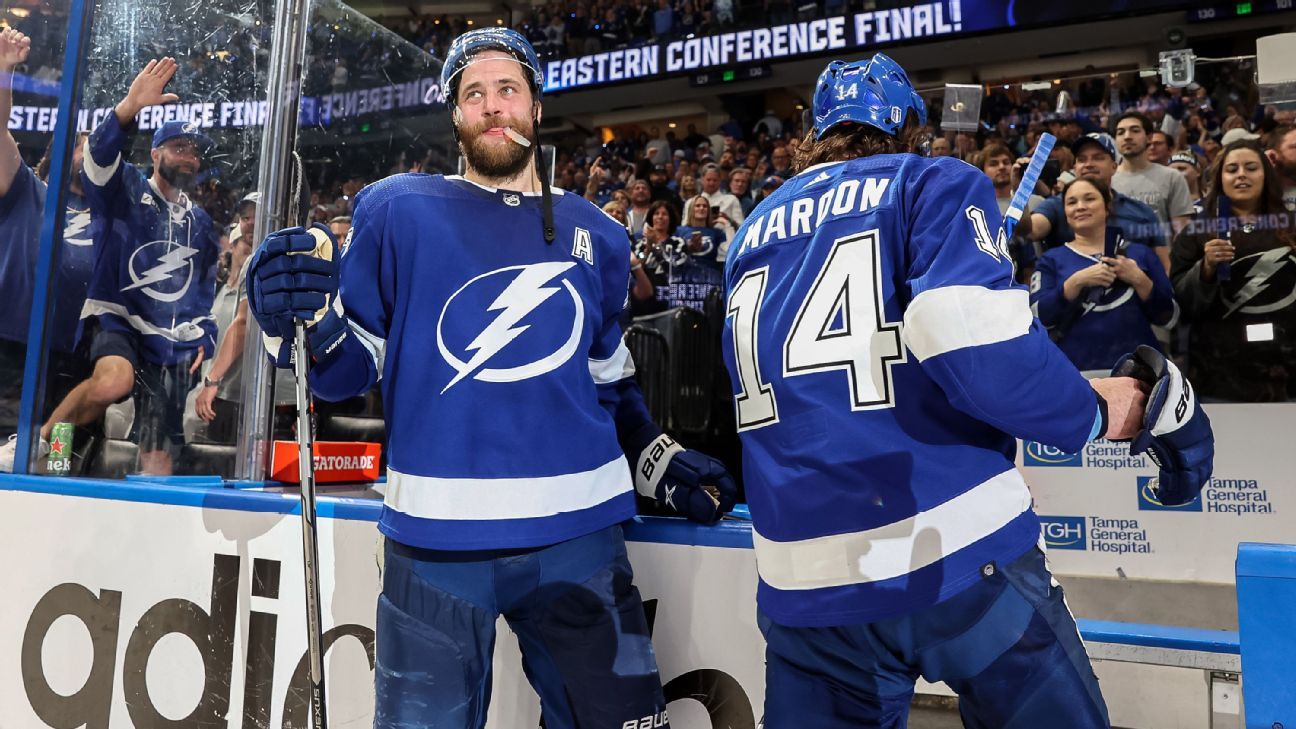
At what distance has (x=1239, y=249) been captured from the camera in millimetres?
4355

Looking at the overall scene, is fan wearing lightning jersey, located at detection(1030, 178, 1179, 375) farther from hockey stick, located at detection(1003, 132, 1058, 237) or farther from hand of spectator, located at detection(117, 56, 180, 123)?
hand of spectator, located at detection(117, 56, 180, 123)

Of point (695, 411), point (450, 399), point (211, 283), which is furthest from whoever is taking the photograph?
point (695, 411)

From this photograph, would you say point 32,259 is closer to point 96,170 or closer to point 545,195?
point 96,170

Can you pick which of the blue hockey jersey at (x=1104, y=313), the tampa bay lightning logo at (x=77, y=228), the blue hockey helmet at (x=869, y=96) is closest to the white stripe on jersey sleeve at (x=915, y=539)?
the blue hockey helmet at (x=869, y=96)

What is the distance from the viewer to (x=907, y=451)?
1.16m

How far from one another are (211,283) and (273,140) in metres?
0.54

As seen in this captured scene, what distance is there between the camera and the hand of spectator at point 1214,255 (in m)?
4.38

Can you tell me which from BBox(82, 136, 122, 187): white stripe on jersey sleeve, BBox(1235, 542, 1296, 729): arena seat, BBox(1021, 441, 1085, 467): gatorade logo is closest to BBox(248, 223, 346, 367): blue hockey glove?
BBox(1235, 542, 1296, 729): arena seat

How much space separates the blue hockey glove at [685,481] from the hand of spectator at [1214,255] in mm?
3776

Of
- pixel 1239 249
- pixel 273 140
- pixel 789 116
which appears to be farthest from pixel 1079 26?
pixel 273 140

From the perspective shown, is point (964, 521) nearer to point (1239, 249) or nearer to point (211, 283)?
point (211, 283)

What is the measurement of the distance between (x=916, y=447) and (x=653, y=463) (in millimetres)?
622

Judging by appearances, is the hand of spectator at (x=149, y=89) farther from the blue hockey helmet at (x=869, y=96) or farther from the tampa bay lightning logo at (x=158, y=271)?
the blue hockey helmet at (x=869, y=96)

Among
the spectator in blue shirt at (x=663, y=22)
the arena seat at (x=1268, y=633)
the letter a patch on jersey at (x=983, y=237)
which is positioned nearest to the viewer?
the arena seat at (x=1268, y=633)
